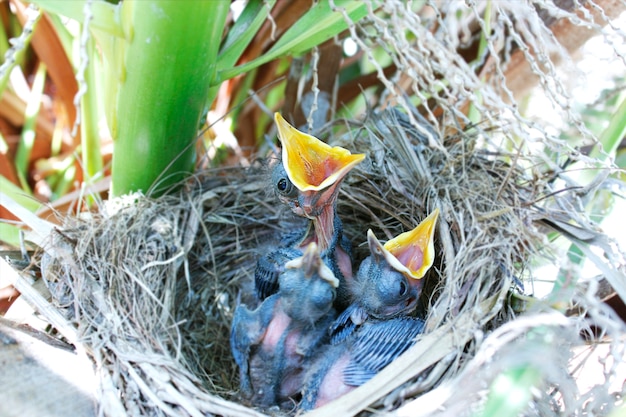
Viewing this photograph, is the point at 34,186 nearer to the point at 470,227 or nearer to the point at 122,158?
the point at 122,158

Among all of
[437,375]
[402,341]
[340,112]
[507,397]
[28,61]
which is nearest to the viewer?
[507,397]

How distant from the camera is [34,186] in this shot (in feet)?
5.31

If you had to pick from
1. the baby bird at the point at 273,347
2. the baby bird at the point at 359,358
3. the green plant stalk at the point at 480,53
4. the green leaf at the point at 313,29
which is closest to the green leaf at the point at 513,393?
the baby bird at the point at 359,358

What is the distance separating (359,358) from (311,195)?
0.25m

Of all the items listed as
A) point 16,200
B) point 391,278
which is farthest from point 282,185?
point 16,200

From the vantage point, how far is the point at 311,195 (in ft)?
3.26

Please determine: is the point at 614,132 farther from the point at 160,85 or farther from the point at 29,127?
the point at 29,127

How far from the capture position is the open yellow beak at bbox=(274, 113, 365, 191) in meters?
0.97

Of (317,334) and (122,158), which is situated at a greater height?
(122,158)

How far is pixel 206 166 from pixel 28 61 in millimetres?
622

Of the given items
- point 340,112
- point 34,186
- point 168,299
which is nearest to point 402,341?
point 168,299

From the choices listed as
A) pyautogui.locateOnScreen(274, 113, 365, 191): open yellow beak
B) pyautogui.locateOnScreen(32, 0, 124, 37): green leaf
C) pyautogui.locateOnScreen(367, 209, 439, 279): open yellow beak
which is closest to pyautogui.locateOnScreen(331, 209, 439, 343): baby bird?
pyautogui.locateOnScreen(367, 209, 439, 279): open yellow beak

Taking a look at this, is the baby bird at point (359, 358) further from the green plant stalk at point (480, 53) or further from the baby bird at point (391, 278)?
the green plant stalk at point (480, 53)

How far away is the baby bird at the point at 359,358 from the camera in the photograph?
0.95 meters
